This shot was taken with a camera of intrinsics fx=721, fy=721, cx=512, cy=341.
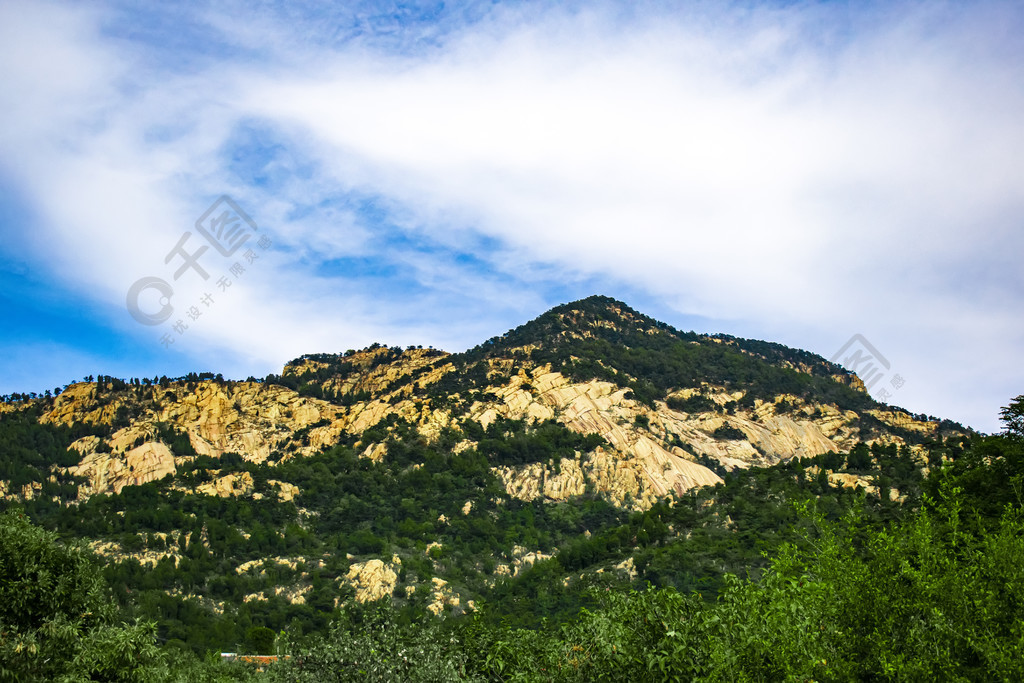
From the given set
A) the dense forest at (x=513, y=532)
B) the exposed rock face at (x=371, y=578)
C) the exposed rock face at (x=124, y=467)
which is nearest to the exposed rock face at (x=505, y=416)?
the exposed rock face at (x=124, y=467)

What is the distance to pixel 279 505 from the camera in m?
108

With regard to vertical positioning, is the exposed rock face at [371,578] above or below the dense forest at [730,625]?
above

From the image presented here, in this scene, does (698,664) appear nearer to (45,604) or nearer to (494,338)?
(45,604)

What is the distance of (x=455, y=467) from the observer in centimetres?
12125

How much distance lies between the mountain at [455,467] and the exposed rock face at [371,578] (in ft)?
1.00

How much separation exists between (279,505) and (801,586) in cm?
9912

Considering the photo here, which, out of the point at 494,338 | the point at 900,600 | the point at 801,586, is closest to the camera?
the point at 900,600

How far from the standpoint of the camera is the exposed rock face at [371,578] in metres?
85.9

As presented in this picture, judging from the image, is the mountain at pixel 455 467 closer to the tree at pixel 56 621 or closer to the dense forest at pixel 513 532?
the dense forest at pixel 513 532

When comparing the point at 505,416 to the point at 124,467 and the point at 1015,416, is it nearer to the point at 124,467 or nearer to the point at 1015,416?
the point at 124,467

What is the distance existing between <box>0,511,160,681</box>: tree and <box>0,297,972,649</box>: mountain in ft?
120

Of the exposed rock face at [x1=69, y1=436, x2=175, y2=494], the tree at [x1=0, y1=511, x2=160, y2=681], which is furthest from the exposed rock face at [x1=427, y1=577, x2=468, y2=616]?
the exposed rock face at [x1=69, y1=436, x2=175, y2=494]

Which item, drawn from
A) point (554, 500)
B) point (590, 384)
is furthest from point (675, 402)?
point (554, 500)

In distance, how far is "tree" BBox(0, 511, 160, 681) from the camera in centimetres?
1989
